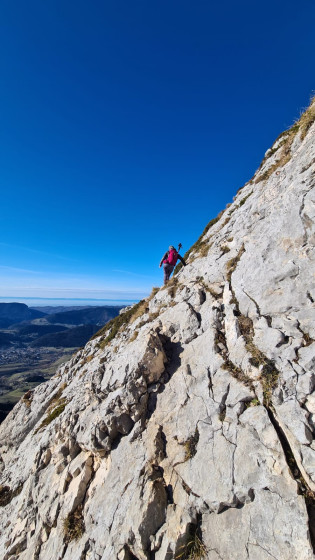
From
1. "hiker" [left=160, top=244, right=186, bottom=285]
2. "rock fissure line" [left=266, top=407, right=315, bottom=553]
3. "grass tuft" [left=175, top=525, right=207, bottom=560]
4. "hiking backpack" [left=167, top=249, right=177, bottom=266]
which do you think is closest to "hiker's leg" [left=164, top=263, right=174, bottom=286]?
"hiker" [left=160, top=244, right=186, bottom=285]

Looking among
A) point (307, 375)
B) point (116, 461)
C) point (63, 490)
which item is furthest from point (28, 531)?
point (307, 375)

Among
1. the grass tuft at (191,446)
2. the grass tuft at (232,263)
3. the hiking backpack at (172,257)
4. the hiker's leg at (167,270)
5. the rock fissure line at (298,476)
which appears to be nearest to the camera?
the rock fissure line at (298,476)

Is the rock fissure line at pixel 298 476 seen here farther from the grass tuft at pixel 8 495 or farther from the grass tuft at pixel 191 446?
the grass tuft at pixel 8 495

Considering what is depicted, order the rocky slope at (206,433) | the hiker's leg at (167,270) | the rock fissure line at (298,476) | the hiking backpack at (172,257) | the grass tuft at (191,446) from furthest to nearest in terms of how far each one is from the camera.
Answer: the hiker's leg at (167,270), the hiking backpack at (172,257), the grass tuft at (191,446), the rocky slope at (206,433), the rock fissure line at (298,476)

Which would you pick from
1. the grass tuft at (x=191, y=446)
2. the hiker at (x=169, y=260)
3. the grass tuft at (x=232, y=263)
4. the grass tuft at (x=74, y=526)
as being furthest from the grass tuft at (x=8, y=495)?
the grass tuft at (x=232, y=263)

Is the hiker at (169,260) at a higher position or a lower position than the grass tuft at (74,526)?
higher

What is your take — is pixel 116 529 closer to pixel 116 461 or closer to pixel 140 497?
pixel 140 497

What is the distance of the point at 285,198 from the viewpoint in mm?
13773

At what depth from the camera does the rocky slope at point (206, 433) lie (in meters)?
6.96

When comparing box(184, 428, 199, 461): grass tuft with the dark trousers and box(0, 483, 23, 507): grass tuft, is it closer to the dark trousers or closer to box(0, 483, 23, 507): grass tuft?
box(0, 483, 23, 507): grass tuft

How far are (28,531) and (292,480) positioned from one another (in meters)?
13.2

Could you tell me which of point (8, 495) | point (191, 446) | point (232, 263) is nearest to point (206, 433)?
point (191, 446)

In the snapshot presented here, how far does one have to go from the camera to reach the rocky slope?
6961 mm

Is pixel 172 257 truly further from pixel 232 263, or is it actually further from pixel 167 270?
pixel 232 263
